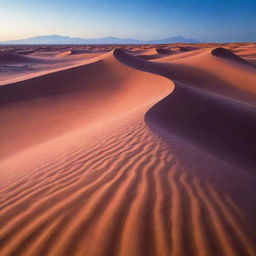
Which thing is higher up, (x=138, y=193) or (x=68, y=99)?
(x=138, y=193)

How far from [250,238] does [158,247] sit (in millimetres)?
812

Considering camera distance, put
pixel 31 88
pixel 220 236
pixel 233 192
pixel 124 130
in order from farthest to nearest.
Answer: pixel 31 88 < pixel 124 130 < pixel 233 192 < pixel 220 236

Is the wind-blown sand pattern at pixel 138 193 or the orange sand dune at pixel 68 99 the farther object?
the orange sand dune at pixel 68 99

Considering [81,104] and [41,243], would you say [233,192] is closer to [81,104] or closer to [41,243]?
[41,243]

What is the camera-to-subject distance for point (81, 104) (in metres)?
9.12

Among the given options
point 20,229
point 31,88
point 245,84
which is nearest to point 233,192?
point 20,229

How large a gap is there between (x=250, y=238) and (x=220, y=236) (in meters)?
0.27

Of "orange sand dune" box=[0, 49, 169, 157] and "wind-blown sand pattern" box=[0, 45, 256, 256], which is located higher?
"wind-blown sand pattern" box=[0, 45, 256, 256]

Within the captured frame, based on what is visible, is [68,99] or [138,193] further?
[68,99]

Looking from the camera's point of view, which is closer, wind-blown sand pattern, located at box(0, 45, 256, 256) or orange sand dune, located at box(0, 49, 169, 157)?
wind-blown sand pattern, located at box(0, 45, 256, 256)

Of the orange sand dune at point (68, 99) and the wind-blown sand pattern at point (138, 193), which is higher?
the wind-blown sand pattern at point (138, 193)

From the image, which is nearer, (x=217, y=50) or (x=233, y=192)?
(x=233, y=192)

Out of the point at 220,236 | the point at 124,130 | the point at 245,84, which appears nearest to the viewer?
the point at 220,236

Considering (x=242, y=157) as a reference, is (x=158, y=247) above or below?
above
